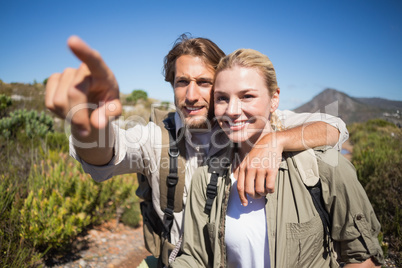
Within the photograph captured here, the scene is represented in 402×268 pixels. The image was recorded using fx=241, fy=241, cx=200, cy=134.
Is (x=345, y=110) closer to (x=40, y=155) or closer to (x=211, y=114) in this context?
(x=211, y=114)

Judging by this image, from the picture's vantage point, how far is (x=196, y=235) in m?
1.58

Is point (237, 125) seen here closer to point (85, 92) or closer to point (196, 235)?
point (196, 235)

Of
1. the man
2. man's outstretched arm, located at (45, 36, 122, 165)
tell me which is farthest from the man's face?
man's outstretched arm, located at (45, 36, 122, 165)

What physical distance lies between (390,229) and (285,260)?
354 cm

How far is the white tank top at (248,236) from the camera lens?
4.66ft

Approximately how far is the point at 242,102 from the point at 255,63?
0.88 ft

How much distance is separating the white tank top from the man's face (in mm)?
813

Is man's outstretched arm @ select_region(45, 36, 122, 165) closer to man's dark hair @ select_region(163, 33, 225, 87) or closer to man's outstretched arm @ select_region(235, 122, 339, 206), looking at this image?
man's outstretched arm @ select_region(235, 122, 339, 206)

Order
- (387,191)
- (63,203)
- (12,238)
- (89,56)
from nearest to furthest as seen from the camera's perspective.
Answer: (89,56), (12,238), (63,203), (387,191)

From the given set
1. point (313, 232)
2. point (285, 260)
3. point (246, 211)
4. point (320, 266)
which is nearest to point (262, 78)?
point (246, 211)

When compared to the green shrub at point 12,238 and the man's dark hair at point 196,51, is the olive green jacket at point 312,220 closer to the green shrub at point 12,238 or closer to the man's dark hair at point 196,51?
the man's dark hair at point 196,51

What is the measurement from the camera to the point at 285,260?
4.39 feet

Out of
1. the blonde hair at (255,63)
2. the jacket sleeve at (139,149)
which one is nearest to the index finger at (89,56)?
the jacket sleeve at (139,149)

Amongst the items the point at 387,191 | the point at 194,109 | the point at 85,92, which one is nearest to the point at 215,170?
the point at 194,109
